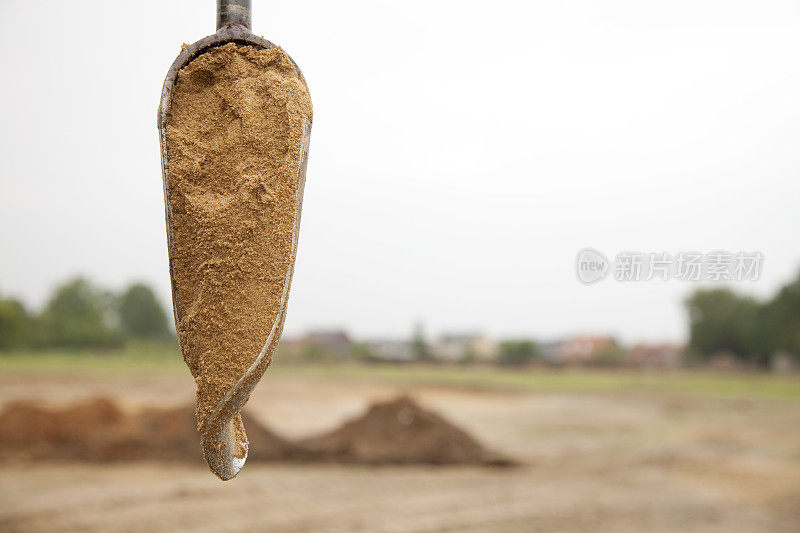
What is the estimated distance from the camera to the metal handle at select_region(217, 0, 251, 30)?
1786mm

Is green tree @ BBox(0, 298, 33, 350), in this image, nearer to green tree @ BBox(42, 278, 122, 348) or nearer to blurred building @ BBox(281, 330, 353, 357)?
green tree @ BBox(42, 278, 122, 348)

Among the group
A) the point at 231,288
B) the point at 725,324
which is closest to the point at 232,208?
the point at 231,288

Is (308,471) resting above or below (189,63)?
below

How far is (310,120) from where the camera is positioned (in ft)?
5.98

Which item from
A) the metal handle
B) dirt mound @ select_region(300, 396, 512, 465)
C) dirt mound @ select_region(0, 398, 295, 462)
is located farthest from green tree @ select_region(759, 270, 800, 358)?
the metal handle

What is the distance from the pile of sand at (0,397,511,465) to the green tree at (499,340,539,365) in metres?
30.5

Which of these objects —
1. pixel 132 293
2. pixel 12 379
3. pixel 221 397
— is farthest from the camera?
pixel 132 293

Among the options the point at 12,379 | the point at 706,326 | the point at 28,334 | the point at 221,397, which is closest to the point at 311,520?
the point at 221,397

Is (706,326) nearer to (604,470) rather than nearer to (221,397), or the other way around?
(604,470)

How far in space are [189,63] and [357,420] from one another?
11.5 meters

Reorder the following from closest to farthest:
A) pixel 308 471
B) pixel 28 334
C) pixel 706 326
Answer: pixel 308 471
pixel 706 326
pixel 28 334

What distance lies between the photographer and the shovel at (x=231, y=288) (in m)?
1.66

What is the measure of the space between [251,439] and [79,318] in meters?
43.6

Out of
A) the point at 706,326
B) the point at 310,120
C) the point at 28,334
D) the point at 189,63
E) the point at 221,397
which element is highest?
the point at 189,63
